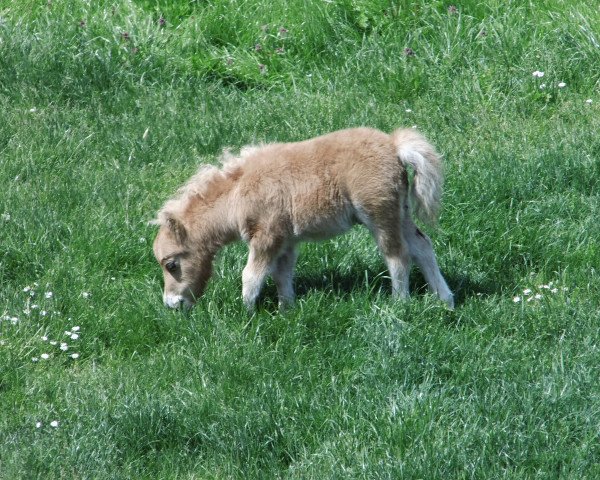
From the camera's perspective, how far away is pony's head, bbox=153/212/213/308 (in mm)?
7523

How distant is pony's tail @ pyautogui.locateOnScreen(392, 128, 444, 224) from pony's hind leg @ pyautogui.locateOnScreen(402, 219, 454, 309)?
23 cm

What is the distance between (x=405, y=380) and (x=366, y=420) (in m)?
0.47

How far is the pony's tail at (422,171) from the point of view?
23.1ft

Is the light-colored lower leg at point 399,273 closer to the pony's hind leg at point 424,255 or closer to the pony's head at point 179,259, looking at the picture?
the pony's hind leg at point 424,255

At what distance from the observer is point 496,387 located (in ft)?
20.0

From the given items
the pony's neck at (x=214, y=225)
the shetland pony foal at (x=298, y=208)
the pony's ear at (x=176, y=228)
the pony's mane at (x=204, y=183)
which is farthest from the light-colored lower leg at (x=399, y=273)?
the pony's ear at (x=176, y=228)

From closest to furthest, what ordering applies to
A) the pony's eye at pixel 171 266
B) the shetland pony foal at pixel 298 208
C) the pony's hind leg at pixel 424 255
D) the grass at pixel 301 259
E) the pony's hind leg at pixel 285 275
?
the grass at pixel 301 259 → the shetland pony foal at pixel 298 208 → the pony's hind leg at pixel 424 255 → the pony's hind leg at pixel 285 275 → the pony's eye at pixel 171 266

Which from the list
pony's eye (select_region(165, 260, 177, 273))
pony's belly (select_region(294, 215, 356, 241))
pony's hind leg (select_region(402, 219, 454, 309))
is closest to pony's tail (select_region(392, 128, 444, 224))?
pony's hind leg (select_region(402, 219, 454, 309))

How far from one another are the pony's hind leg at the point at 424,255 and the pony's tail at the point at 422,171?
228 mm

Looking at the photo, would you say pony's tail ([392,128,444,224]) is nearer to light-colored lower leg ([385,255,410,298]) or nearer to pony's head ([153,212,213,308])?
light-colored lower leg ([385,255,410,298])

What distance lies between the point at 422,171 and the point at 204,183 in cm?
153

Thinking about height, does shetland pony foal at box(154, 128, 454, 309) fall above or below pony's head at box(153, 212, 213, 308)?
above

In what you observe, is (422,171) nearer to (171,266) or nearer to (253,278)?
(253,278)

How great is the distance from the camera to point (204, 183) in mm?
7613
